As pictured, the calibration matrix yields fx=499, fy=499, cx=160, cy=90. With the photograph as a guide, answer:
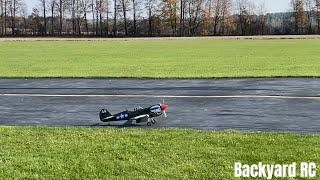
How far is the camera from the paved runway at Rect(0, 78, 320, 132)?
1217 centimetres

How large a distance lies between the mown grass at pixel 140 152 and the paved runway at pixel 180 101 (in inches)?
56.6

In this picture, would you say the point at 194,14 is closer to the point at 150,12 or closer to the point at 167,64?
the point at 150,12

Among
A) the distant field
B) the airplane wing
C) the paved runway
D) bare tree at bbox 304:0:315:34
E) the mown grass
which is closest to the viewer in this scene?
the mown grass

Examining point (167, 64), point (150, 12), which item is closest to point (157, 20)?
point (150, 12)

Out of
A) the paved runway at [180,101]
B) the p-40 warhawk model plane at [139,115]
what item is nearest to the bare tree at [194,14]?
the paved runway at [180,101]

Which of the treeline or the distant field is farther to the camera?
the treeline

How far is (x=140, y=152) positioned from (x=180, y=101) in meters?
6.91

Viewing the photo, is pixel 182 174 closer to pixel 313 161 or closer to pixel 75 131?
pixel 313 161

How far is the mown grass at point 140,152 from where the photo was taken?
7711 millimetres

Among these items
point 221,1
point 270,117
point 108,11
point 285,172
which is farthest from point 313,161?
point 221,1

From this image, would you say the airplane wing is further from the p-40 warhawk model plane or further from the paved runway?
the paved runway

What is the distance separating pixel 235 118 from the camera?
1244cm

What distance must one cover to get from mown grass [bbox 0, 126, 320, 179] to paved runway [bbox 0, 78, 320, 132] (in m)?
1.44

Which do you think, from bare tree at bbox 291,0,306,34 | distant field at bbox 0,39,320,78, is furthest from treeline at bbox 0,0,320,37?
distant field at bbox 0,39,320,78
